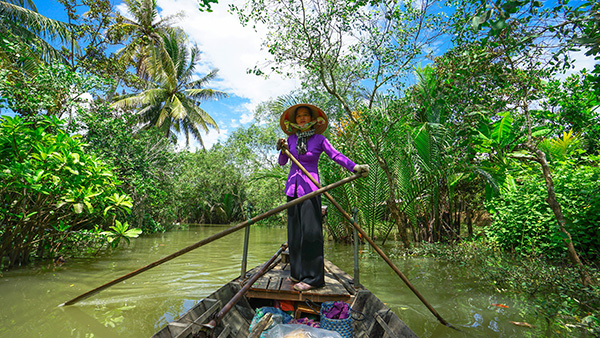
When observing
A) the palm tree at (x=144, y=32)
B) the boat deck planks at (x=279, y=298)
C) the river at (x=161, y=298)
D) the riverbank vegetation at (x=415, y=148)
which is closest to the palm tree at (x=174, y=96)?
the palm tree at (x=144, y=32)

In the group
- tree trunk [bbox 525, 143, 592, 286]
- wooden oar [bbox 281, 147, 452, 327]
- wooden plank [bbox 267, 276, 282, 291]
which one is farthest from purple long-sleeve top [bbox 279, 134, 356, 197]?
tree trunk [bbox 525, 143, 592, 286]

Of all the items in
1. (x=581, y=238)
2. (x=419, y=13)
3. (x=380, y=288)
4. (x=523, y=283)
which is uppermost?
(x=419, y=13)

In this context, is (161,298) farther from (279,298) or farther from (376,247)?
(376,247)

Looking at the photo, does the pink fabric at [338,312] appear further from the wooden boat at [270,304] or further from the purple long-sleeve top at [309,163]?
the purple long-sleeve top at [309,163]

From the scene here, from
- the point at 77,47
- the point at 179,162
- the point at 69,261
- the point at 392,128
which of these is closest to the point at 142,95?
the point at 77,47

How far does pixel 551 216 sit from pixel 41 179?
7498 mm

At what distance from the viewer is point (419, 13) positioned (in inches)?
250

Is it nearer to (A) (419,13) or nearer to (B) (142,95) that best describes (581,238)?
(A) (419,13)

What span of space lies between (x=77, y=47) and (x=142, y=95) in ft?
17.8

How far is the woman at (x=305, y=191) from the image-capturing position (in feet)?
9.59

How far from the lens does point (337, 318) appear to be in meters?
2.42

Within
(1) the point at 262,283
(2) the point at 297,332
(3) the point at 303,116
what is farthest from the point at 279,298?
(3) the point at 303,116

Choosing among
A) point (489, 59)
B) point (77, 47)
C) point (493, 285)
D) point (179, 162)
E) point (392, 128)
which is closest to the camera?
point (489, 59)

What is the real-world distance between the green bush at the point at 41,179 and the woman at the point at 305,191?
2929 millimetres
